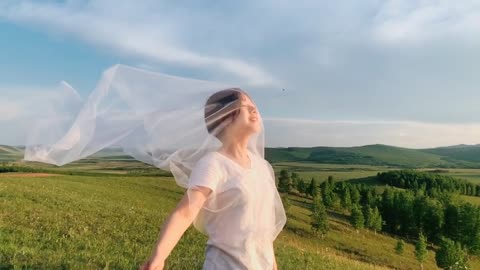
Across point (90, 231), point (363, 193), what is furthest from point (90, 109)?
point (363, 193)

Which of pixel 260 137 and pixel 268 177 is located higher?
pixel 260 137

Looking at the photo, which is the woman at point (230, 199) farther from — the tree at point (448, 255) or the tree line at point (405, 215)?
the tree at point (448, 255)

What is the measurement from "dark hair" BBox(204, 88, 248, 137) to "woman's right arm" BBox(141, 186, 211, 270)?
71cm

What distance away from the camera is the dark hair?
12.5ft

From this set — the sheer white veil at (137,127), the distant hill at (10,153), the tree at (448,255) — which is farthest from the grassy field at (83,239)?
the tree at (448,255)

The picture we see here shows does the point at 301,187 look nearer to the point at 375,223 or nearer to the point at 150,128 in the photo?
the point at 375,223

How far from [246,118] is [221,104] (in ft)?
0.87

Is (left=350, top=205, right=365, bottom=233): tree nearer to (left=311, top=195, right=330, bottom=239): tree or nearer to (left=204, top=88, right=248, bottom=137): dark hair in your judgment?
(left=311, top=195, right=330, bottom=239): tree

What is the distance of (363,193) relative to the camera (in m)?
126

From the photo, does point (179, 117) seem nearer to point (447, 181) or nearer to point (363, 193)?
point (363, 193)

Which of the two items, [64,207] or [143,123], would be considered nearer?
[143,123]

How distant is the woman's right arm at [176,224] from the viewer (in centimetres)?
307

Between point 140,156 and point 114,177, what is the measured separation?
60.2 metres

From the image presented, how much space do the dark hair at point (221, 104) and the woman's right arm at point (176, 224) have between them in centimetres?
71
